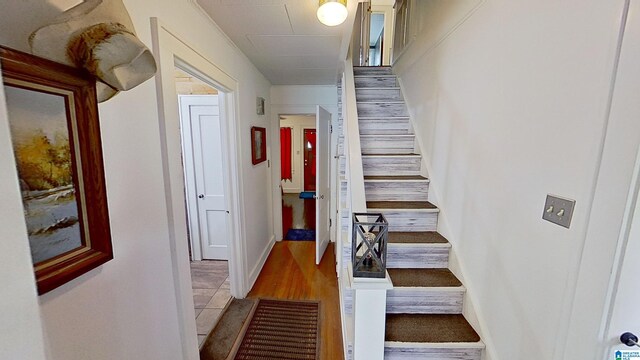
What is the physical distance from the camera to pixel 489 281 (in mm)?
1427

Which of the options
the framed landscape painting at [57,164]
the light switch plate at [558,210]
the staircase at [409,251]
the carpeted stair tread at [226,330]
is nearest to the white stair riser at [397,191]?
the staircase at [409,251]

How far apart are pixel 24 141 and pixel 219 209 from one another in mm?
2644

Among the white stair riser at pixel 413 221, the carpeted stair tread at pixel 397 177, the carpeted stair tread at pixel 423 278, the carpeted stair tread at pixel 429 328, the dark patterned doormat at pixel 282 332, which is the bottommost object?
the dark patterned doormat at pixel 282 332

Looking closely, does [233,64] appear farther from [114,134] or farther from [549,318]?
[549,318]

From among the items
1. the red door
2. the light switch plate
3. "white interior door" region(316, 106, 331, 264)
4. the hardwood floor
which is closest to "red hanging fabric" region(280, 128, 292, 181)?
the red door

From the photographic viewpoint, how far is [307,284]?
9.46 ft

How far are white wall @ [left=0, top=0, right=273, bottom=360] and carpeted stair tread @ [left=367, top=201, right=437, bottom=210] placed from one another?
1526 millimetres

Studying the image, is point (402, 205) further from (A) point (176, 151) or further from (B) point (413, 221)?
(A) point (176, 151)

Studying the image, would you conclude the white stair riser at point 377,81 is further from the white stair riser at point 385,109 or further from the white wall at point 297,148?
the white wall at point 297,148

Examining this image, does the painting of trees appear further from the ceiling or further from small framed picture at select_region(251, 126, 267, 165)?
small framed picture at select_region(251, 126, 267, 165)

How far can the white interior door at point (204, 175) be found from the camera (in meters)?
3.00

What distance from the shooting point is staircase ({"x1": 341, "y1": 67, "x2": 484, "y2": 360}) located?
58.0 inches

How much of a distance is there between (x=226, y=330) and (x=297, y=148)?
5823 millimetres

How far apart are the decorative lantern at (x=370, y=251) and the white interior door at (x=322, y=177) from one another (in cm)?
194
